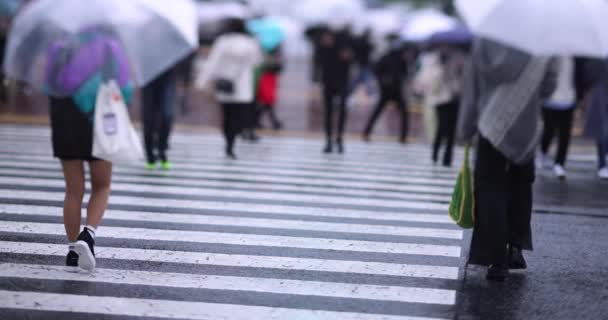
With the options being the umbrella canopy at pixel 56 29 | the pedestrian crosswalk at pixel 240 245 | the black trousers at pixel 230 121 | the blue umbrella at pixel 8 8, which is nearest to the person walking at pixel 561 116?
the pedestrian crosswalk at pixel 240 245

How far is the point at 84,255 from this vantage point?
19.0ft

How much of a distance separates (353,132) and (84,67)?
11.3 meters

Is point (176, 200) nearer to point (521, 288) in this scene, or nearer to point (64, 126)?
point (64, 126)

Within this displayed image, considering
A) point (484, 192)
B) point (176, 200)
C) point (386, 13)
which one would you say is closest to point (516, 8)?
point (484, 192)

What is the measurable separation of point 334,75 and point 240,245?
6.59 m

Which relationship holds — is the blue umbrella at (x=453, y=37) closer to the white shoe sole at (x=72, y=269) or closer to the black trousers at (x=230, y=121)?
the black trousers at (x=230, y=121)

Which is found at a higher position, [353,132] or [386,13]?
[386,13]

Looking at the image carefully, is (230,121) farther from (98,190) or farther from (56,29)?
(56,29)

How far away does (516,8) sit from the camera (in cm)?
586

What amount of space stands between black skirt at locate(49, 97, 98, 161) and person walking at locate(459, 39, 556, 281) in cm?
226

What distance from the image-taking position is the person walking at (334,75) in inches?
521

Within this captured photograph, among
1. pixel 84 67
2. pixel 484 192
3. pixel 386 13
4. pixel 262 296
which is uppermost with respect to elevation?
pixel 386 13

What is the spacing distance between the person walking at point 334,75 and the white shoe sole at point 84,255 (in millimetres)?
7601

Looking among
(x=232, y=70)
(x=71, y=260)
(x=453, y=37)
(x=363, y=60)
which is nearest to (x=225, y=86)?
Result: (x=232, y=70)
